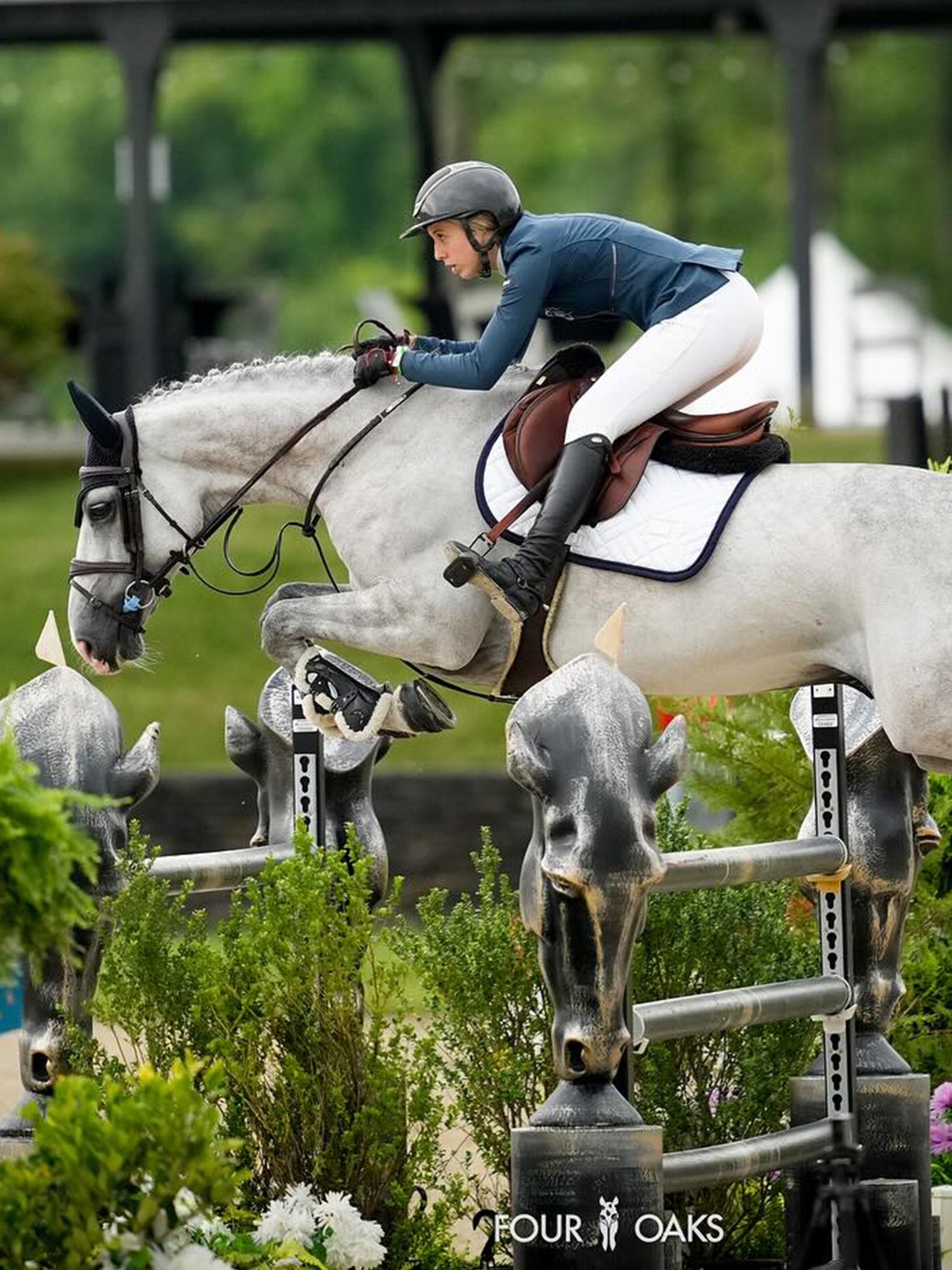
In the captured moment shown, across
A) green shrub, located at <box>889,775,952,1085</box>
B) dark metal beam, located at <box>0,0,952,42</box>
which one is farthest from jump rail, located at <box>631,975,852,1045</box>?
dark metal beam, located at <box>0,0,952,42</box>

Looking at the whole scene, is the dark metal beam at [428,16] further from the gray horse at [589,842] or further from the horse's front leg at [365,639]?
the gray horse at [589,842]

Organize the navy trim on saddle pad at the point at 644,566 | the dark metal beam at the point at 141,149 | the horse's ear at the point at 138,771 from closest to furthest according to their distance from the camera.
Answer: the horse's ear at the point at 138,771 < the navy trim on saddle pad at the point at 644,566 < the dark metal beam at the point at 141,149

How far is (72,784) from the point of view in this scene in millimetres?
5141

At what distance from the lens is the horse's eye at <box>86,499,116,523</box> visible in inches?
225

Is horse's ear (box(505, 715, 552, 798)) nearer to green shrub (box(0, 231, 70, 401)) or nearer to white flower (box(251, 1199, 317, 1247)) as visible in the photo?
white flower (box(251, 1199, 317, 1247))

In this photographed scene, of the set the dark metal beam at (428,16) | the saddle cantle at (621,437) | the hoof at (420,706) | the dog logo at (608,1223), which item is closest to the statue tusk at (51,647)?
the hoof at (420,706)

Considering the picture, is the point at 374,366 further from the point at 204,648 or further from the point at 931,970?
the point at 204,648

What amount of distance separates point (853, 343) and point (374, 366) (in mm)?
20969

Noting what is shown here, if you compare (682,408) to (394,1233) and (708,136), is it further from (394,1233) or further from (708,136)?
(708,136)

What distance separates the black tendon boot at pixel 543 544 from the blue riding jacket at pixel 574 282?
0.99 feet

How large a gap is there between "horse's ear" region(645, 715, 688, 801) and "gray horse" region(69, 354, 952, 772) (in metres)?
0.79

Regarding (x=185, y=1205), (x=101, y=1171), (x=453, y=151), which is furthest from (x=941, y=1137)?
(x=453, y=151)

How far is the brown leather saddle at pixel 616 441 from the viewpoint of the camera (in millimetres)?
5375

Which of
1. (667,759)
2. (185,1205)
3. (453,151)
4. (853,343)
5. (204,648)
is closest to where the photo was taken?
(185,1205)
